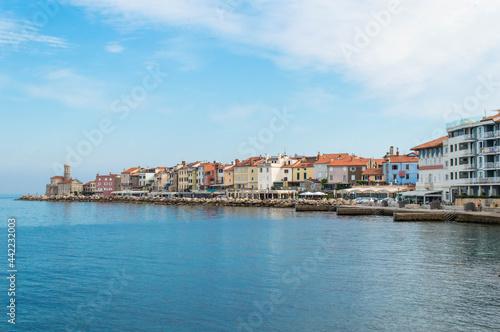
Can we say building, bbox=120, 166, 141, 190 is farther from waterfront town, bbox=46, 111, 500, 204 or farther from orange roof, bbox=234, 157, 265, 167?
orange roof, bbox=234, 157, 265, 167

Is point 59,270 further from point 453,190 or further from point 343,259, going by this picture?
point 453,190

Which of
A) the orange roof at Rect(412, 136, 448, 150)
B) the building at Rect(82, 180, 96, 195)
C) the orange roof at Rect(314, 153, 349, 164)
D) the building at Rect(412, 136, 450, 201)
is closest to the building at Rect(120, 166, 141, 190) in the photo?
the building at Rect(82, 180, 96, 195)

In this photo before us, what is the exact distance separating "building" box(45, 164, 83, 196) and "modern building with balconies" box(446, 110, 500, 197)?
505 feet

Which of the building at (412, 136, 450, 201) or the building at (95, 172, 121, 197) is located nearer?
the building at (412, 136, 450, 201)

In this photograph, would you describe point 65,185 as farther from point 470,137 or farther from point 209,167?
point 470,137

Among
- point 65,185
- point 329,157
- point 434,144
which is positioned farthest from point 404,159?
point 65,185

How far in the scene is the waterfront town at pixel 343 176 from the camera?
57344 millimetres

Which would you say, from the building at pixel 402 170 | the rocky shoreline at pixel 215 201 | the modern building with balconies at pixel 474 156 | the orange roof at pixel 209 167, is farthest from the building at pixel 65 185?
the modern building with balconies at pixel 474 156

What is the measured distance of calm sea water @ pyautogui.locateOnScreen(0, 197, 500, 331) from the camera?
16.4 meters

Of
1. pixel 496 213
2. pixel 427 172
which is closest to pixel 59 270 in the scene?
pixel 496 213

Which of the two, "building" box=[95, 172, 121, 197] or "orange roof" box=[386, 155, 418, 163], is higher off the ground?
"orange roof" box=[386, 155, 418, 163]

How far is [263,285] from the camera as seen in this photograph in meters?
21.1

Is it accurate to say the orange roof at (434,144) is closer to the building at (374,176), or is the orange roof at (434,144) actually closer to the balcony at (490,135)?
the balcony at (490,135)

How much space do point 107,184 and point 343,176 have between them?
98.9 meters
